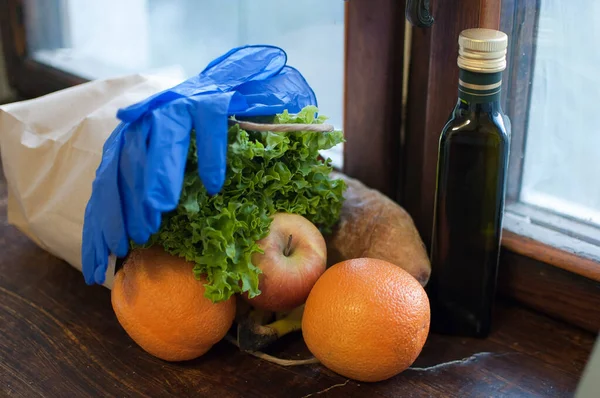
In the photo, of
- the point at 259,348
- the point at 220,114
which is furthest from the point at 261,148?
the point at 259,348

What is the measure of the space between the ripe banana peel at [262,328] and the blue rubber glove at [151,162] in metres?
0.15

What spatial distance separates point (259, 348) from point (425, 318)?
0.55 ft

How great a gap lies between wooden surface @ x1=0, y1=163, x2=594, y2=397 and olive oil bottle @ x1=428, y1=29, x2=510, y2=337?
0.04m

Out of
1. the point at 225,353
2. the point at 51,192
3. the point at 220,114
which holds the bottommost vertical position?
the point at 225,353

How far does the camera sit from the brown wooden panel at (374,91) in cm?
82

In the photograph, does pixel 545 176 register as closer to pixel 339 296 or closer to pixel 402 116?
pixel 402 116

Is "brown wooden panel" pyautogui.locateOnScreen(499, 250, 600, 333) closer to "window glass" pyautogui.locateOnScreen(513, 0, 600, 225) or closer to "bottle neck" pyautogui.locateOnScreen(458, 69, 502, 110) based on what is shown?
"window glass" pyautogui.locateOnScreen(513, 0, 600, 225)

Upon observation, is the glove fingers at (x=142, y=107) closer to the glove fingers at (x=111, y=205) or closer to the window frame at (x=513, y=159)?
the glove fingers at (x=111, y=205)

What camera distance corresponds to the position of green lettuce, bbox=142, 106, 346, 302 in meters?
0.66

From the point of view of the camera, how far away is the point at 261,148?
2.23ft

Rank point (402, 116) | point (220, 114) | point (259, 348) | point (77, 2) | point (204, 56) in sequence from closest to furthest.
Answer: point (220, 114) < point (259, 348) < point (402, 116) < point (204, 56) < point (77, 2)

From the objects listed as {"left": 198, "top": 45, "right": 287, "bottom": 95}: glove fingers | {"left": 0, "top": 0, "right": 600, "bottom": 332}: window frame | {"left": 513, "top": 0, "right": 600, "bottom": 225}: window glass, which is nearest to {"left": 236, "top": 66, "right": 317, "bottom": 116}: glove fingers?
{"left": 198, "top": 45, "right": 287, "bottom": 95}: glove fingers

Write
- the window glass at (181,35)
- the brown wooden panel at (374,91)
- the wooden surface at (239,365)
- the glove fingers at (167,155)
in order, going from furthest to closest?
the window glass at (181,35)
the brown wooden panel at (374,91)
the wooden surface at (239,365)
the glove fingers at (167,155)

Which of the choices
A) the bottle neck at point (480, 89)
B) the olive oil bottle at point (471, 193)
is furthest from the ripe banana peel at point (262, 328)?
the bottle neck at point (480, 89)
